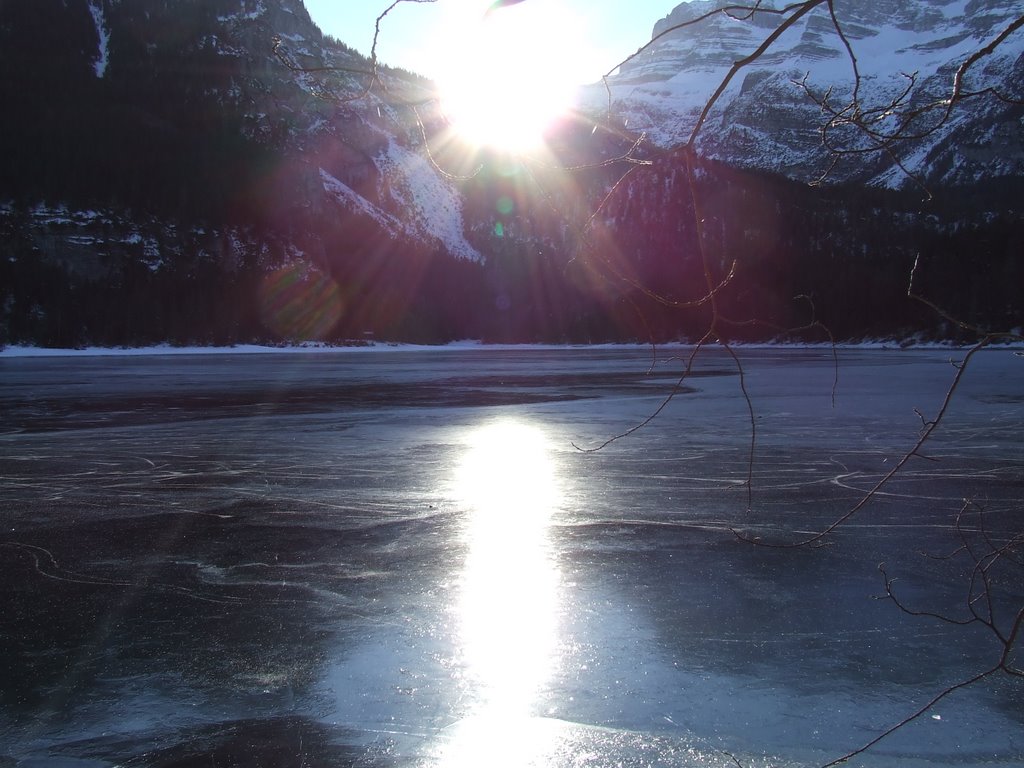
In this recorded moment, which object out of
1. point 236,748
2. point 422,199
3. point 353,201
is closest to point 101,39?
point 353,201

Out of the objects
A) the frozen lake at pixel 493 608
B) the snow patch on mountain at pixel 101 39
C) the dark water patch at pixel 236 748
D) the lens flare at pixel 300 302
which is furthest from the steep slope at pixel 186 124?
the dark water patch at pixel 236 748

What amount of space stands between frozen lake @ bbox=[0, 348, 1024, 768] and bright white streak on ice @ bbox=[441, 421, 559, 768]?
0.02 m

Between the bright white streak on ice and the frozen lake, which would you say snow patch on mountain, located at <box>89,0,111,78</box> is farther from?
the bright white streak on ice

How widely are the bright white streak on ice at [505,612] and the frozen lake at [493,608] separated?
21 mm

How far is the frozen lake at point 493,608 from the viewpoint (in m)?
3.33

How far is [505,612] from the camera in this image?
15.5ft

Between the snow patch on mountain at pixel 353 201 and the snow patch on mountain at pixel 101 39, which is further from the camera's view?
the snow patch on mountain at pixel 101 39

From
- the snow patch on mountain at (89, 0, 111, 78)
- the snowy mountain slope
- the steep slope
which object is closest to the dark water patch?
the steep slope

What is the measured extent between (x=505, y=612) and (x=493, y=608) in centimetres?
11

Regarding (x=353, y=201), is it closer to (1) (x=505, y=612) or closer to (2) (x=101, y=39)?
(2) (x=101, y=39)

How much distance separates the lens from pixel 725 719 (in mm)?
3461

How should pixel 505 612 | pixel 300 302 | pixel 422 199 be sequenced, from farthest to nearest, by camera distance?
pixel 422 199 → pixel 300 302 → pixel 505 612

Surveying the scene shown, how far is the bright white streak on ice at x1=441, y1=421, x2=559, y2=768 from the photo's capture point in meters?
3.30

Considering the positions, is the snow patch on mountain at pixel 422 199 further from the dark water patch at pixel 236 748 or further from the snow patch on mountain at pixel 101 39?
the dark water patch at pixel 236 748
